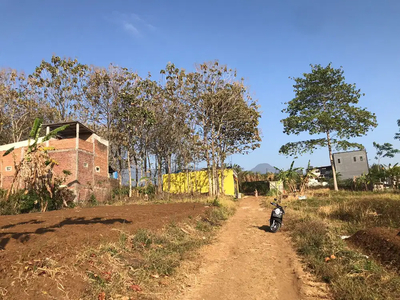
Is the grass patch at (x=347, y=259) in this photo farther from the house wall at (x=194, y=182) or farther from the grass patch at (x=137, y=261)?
the house wall at (x=194, y=182)

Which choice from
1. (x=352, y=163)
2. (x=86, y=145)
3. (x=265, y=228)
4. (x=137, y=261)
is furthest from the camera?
(x=352, y=163)

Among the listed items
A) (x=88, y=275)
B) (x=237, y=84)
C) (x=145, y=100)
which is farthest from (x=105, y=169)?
(x=88, y=275)

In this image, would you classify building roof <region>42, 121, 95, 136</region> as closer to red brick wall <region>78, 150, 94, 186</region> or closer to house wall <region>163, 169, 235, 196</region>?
red brick wall <region>78, 150, 94, 186</region>

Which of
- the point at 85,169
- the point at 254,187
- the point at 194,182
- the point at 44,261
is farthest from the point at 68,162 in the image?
Result: the point at 254,187

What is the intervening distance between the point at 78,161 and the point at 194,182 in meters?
14.9

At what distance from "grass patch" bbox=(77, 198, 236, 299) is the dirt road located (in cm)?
63

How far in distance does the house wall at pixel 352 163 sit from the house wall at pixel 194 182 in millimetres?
22834

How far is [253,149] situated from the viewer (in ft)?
113

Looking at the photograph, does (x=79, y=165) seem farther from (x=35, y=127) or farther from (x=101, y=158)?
(x=35, y=127)

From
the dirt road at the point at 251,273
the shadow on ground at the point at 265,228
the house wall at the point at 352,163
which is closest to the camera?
the dirt road at the point at 251,273

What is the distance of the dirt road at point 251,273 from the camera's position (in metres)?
5.61

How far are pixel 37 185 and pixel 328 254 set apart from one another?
873 centimetres

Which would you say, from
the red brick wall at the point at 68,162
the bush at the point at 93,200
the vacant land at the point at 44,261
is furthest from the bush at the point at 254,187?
the vacant land at the point at 44,261

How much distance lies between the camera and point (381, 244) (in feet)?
24.3
